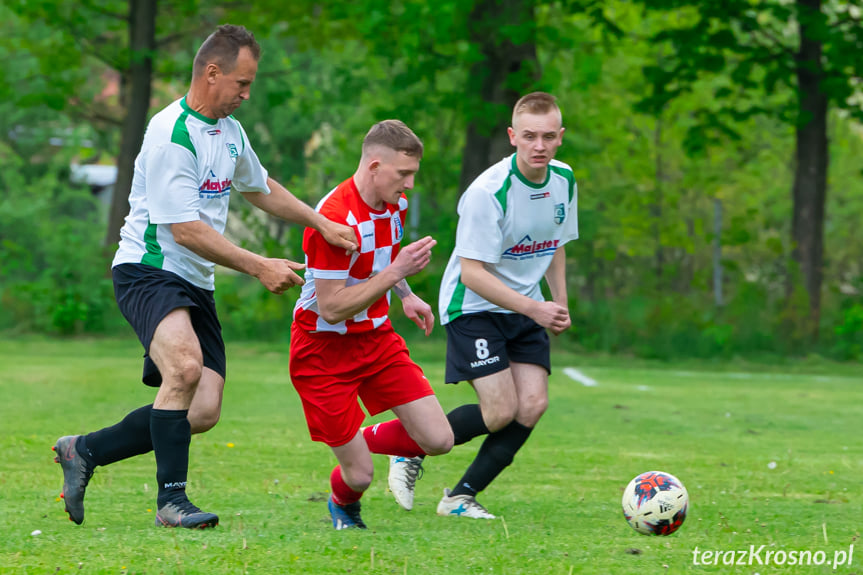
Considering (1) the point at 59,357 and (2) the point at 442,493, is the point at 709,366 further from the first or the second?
(2) the point at 442,493

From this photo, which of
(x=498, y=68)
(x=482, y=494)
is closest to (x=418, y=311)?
(x=482, y=494)

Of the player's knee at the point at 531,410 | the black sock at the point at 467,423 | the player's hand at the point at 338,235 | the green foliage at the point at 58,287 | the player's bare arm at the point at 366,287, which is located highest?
the player's hand at the point at 338,235

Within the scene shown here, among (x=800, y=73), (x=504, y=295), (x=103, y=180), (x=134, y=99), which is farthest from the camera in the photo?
(x=103, y=180)

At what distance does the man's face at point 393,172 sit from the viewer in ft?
17.4

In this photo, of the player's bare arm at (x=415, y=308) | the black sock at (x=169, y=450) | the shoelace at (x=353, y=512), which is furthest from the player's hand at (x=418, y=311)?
the black sock at (x=169, y=450)

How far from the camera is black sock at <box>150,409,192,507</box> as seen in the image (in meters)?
5.00

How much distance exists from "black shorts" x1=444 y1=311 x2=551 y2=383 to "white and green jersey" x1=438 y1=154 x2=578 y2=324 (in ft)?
0.23

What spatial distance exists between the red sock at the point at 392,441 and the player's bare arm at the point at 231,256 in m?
1.34

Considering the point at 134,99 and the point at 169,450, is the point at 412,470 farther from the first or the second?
the point at 134,99

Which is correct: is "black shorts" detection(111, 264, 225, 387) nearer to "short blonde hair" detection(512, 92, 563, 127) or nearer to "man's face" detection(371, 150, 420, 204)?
"man's face" detection(371, 150, 420, 204)

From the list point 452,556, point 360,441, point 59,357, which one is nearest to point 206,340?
point 360,441

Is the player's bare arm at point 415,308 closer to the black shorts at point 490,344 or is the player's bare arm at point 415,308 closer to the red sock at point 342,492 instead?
the black shorts at point 490,344

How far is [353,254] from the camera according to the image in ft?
17.7

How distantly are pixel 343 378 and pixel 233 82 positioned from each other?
1510 millimetres
